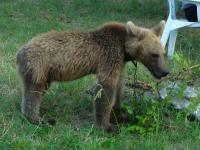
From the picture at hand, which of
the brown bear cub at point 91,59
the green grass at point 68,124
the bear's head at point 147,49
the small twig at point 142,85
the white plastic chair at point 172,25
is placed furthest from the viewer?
the white plastic chair at point 172,25

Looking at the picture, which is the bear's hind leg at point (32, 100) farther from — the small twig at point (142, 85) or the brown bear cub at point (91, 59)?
the small twig at point (142, 85)

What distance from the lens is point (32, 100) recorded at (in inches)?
234

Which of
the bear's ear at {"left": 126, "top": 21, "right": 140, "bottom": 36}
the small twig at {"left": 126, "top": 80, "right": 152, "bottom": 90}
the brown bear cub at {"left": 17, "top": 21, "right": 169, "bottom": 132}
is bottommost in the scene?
the small twig at {"left": 126, "top": 80, "right": 152, "bottom": 90}

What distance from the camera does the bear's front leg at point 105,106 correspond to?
600 cm

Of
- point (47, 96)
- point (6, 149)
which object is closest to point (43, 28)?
point (47, 96)

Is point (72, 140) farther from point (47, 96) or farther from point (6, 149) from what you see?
point (47, 96)

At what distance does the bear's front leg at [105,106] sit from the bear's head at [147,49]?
51 centimetres

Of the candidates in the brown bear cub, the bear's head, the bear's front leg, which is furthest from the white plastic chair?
the bear's front leg

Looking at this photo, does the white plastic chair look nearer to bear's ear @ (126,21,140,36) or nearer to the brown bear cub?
the brown bear cub

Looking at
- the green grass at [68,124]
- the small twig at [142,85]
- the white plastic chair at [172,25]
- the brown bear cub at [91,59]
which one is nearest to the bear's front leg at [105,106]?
the brown bear cub at [91,59]

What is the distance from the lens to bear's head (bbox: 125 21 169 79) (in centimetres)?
608

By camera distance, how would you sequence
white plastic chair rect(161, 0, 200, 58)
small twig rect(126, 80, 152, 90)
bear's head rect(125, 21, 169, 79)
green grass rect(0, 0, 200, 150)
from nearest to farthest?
green grass rect(0, 0, 200, 150) < bear's head rect(125, 21, 169, 79) < small twig rect(126, 80, 152, 90) < white plastic chair rect(161, 0, 200, 58)

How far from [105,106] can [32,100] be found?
83 cm

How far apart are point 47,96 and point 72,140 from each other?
1.60m
